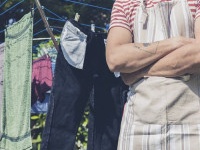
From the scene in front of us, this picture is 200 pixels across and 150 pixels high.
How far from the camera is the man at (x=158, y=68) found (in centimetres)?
159

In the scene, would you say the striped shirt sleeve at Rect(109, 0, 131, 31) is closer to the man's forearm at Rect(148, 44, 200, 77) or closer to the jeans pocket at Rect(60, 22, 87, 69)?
the man's forearm at Rect(148, 44, 200, 77)

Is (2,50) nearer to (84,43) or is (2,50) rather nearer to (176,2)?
(84,43)

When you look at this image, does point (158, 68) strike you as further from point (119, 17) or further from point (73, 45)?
point (73, 45)

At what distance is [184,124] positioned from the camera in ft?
5.21

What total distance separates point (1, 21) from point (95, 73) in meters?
9.52

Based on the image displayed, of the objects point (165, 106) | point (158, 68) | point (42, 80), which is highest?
point (42, 80)

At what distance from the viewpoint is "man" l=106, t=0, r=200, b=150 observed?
5.23 feet

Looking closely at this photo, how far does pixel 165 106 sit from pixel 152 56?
0.19m

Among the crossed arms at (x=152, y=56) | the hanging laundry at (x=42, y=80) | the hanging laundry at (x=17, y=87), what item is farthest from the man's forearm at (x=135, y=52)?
the hanging laundry at (x=42, y=80)

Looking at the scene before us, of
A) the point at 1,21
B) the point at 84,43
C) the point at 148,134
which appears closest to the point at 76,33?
the point at 84,43

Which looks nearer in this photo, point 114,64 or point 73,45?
point 114,64

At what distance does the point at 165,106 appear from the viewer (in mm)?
1597

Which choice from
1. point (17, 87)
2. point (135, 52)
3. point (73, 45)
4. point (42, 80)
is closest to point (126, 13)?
point (135, 52)

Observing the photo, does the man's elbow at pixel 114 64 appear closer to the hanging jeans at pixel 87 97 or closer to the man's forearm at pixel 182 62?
the man's forearm at pixel 182 62
